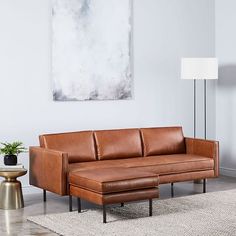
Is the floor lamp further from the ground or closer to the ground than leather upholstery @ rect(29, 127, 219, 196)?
further from the ground

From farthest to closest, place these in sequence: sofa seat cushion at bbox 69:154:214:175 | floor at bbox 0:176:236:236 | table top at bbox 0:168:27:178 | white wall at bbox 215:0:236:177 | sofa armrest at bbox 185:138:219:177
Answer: white wall at bbox 215:0:236:177
sofa armrest at bbox 185:138:219:177
sofa seat cushion at bbox 69:154:214:175
table top at bbox 0:168:27:178
floor at bbox 0:176:236:236

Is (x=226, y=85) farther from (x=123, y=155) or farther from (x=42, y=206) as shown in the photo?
(x=42, y=206)

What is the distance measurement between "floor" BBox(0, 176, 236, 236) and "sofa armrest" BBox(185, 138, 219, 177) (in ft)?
1.42

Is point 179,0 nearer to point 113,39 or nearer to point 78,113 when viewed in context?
point 113,39

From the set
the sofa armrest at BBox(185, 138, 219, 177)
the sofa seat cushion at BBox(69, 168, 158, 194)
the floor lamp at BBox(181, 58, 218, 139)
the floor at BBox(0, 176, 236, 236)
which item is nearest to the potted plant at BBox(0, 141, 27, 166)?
the floor at BBox(0, 176, 236, 236)

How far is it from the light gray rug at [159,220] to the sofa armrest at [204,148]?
0.60 metres

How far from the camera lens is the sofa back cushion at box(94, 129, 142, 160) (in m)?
6.66

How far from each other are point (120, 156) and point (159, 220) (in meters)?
1.44

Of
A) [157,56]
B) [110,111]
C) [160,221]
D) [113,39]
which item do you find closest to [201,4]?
[157,56]

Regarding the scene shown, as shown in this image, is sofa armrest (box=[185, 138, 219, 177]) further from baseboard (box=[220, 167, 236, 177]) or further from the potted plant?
the potted plant

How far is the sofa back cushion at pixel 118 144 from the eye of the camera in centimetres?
666

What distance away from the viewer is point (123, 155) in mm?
6797

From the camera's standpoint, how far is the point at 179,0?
315 inches

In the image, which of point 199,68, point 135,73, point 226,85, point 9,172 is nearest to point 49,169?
point 9,172
